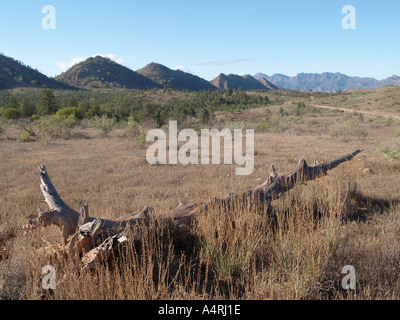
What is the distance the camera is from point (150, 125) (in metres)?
25.6

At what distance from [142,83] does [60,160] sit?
441ft

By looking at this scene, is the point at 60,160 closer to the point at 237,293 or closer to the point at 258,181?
the point at 258,181

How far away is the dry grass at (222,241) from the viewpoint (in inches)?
89.0

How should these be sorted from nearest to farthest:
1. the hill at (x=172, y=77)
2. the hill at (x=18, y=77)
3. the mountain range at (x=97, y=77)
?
1. the hill at (x=18, y=77)
2. the mountain range at (x=97, y=77)
3. the hill at (x=172, y=77)

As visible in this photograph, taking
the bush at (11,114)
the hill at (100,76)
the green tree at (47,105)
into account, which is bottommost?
the bush at (11,114)

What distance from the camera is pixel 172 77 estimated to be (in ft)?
538

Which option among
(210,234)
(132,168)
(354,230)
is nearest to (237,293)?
(210,234)

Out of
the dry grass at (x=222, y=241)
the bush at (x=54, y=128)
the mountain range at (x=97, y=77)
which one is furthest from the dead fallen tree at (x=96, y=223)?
the mountain range at (x=97, y=77)

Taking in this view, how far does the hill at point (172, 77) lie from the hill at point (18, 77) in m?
68.2

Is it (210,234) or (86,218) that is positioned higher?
(86,218)

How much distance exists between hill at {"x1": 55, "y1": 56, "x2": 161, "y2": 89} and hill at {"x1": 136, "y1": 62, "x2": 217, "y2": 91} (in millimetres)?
19435

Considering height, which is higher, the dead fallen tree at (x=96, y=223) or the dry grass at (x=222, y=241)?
the dead fallen tree at (x=96, y=223)

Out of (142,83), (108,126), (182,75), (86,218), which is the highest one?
(182,75)

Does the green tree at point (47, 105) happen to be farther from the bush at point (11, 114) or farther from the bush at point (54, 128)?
the bush at point (54, 128)
